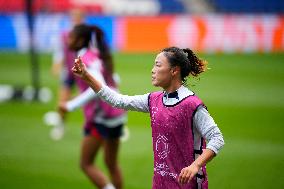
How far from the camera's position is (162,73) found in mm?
4777

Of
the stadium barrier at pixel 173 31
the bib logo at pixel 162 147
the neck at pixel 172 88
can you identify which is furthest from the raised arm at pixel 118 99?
the stadium barrier at pixel 173 31

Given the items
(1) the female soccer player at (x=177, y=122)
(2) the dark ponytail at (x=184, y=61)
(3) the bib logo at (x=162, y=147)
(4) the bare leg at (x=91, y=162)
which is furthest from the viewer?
(4) the bare leg at (x=91, y=162)

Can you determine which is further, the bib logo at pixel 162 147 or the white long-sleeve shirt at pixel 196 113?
the bib logo at pixel 162 147

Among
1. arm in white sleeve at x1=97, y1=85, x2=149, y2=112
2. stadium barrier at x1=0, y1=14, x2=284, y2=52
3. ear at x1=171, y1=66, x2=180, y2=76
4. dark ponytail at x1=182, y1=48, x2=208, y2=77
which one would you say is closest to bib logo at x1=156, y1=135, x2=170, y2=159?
arm in white sleeve at x1=97, y1=85, x2=149, y2=112

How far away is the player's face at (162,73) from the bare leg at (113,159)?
7.61ft

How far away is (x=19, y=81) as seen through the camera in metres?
18.7

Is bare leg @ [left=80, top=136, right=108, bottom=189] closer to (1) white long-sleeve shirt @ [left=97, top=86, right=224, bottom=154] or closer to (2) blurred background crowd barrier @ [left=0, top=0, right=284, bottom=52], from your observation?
(1) white long-sleeve shirt @ [left=97, top=86, right=224, bottom=154]

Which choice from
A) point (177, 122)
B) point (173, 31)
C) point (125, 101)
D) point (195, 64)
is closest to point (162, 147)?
point (177, 122)

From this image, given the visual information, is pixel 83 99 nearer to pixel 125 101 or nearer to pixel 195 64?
pixel 125 101

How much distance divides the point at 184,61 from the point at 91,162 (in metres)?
2.47

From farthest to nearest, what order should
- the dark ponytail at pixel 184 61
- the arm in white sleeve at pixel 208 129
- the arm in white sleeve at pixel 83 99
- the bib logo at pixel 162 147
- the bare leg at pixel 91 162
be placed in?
the bare leg at pixel 91 162 → the arm in white sleeve at pixel 83 99 → the dark ponytail at pixel 184 61 → the bib logo at pixel 162 147 → the arm in white sleeve at pixel 208 129

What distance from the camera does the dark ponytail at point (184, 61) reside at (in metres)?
4.80

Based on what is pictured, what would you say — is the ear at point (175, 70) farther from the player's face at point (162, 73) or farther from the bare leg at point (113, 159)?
the bare leg at point (113, 159)

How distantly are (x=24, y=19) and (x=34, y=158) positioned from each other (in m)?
18.8
